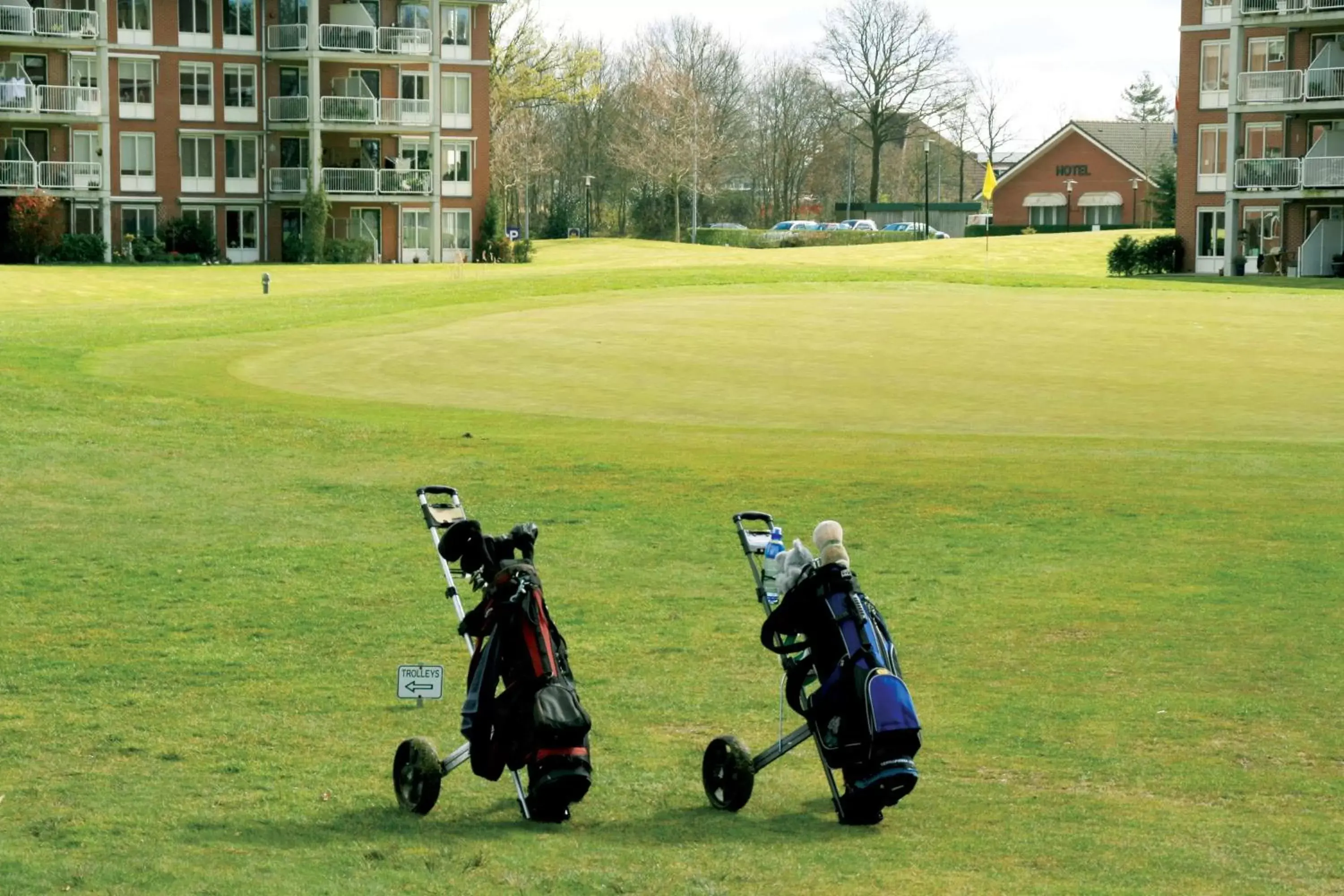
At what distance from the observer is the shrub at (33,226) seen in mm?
68312

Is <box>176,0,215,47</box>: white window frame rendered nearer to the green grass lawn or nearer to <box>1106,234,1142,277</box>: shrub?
<box>1106,234,1142,277</box>: shrub

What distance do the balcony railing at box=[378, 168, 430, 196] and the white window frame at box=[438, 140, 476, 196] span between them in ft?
8.18

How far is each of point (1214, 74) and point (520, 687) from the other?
7122 cm

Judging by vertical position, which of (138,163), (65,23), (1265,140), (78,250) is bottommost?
(78,250)

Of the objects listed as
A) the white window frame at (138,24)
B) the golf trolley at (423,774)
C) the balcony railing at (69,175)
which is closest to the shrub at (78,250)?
the balcony railing at (69,175)

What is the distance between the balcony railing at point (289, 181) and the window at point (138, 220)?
511 cm

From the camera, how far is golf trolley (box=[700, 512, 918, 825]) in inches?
296

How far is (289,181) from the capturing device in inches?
Result: 3012

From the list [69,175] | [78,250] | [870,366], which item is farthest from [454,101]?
[870,366]

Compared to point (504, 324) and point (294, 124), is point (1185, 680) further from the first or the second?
point (294, 124)

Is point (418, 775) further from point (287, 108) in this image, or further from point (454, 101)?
point (454, 101)

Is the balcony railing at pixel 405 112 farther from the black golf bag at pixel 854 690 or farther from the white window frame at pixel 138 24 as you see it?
the black golf bag at pixel 854 690

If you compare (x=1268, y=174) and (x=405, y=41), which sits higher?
(x=405, y=41)

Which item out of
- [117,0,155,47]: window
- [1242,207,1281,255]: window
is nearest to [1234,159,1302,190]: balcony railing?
[1242,207,1281,255]: window
